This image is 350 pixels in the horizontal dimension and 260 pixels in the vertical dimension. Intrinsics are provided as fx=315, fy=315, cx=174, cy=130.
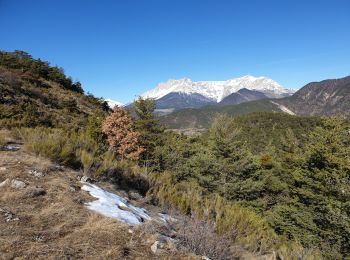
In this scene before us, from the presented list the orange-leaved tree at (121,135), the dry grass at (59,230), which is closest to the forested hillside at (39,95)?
the orange-leaved tree at (121,135)

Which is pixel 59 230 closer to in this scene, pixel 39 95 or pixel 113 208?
pixel 113 208

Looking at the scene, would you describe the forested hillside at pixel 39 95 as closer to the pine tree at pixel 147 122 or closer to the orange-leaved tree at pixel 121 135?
the orange-leaved tree at pixel 121 135

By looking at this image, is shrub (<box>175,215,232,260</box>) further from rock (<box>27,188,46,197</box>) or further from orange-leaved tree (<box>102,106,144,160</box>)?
orange-leaved tree (<box>102,106,144,160</box>)

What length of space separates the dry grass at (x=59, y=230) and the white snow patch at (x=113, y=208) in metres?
0.20

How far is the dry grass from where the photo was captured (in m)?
3.59

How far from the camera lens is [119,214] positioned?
5078 millimetres

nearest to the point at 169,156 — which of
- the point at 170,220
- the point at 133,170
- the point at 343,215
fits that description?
the point at 343,215

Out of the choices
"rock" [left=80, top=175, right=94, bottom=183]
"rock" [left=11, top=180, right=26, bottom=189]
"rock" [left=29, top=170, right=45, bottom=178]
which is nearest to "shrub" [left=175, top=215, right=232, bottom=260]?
"rock" [left=80, top=175, right=94, bottom=183]

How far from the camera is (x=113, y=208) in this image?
5.31 m

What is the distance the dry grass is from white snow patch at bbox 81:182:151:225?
204 mm

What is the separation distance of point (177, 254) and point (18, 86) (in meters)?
31.0

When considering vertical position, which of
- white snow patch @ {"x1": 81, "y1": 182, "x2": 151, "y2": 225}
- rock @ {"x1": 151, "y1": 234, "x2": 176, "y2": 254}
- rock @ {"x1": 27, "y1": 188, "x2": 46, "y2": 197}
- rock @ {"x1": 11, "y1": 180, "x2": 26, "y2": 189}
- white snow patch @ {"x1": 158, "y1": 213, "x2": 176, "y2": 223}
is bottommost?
white snow patch @ {"x1": 158, "y1": 213, "x2": 176, "y2": 223}

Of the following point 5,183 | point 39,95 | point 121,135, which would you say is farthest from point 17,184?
point 39,95

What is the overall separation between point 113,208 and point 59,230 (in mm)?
1264
